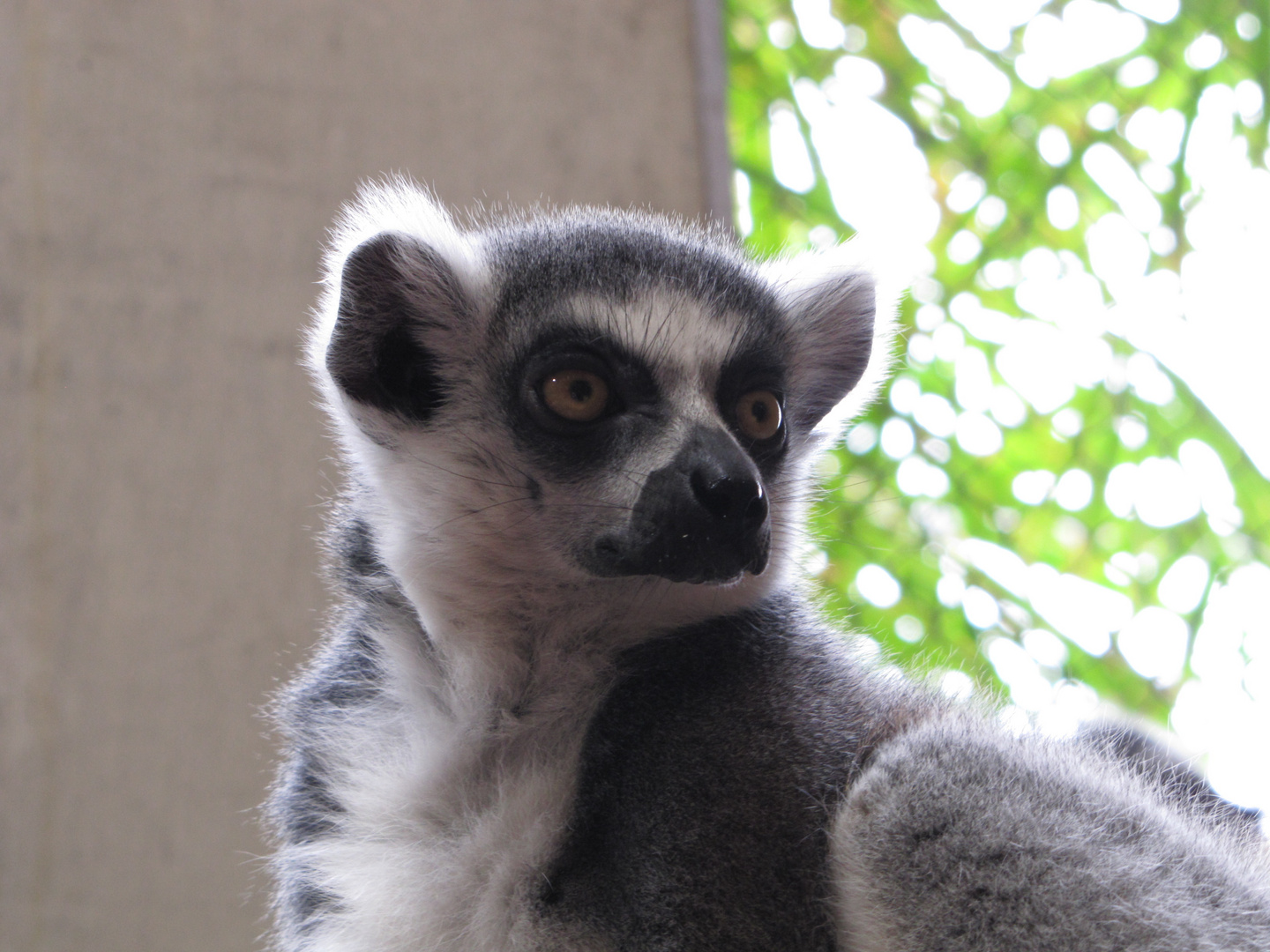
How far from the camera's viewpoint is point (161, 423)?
5.26 ft

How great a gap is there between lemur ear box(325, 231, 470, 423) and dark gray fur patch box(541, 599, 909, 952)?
1.14 ft

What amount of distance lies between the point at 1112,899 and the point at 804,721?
0.28 metres

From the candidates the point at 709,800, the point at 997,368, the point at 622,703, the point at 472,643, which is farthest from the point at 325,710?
the point at 997,368

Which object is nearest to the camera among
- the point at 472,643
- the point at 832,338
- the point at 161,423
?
the point at 472,643

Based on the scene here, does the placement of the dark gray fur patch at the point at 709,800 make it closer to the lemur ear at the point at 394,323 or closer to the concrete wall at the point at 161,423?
the lemur ear at the point at 394,323

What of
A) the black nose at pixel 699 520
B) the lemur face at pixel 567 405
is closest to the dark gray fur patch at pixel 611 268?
the lemur face at pixel 567 405

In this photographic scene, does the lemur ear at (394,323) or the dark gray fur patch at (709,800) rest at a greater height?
the lemur ear at (394,323)

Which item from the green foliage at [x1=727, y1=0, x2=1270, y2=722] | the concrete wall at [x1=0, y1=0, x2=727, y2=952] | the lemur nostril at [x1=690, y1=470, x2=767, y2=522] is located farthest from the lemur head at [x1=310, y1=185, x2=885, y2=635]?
the green foliage at [x1=727, y1=0, x2=1270, y2=722]

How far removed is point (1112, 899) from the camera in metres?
0.79

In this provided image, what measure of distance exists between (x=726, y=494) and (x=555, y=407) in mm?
207

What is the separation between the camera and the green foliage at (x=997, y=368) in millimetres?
2254

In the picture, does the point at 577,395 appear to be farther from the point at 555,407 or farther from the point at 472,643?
the point at 472,643

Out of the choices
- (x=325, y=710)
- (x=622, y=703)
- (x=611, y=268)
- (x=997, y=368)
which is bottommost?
(x=997, y=368)

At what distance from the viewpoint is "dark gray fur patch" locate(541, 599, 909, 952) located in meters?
0.83
